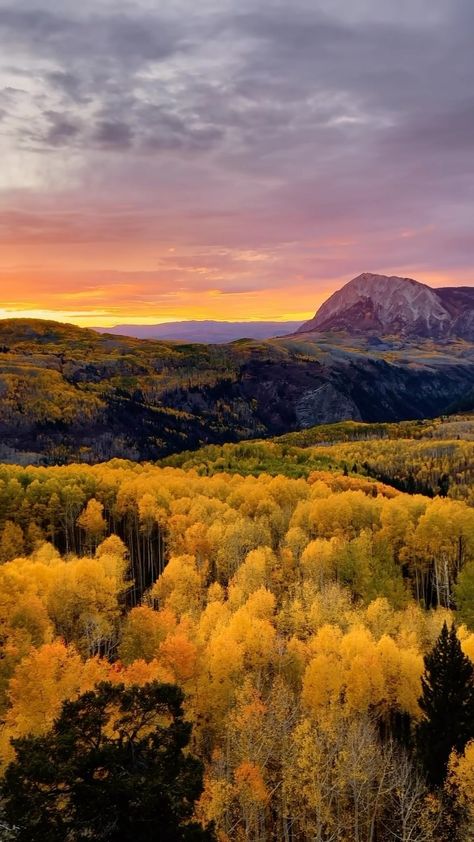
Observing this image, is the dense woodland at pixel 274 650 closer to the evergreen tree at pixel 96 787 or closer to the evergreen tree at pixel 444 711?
the evergreen tree at pixel 444 711

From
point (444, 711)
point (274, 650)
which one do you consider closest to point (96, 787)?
point (444, 711)

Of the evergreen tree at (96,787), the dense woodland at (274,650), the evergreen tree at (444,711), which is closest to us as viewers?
the evergreen tree at (96,787)

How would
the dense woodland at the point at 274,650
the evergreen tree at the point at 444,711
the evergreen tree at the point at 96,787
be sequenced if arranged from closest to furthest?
the evergreen tree at the point at 96,787 → the dense woodland at the point at 274,650 → the evergreen tree at the point at 444,711

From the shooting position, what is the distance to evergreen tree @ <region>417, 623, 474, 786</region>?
148ft

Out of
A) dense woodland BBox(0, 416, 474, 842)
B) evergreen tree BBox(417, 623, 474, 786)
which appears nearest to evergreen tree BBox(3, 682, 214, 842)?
dense woodland BBox(0, 416, 474, 842)

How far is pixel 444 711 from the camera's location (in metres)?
46.1

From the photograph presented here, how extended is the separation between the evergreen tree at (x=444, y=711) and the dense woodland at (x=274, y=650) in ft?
0.53

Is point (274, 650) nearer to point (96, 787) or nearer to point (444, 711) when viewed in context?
point (444, 711)

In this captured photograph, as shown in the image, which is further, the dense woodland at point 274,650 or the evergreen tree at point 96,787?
the dense woodland at point 274,650

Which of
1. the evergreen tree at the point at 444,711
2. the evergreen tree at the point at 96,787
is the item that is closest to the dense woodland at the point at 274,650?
the evergreen tree at the point at 444,711

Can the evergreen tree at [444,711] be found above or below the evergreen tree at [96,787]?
below

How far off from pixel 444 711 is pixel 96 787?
96.8 feet

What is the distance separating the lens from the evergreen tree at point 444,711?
4506 cm

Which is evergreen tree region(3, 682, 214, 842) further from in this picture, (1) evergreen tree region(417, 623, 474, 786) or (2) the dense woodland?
(1) evergreen tree region(417, 623, 474, 786)
